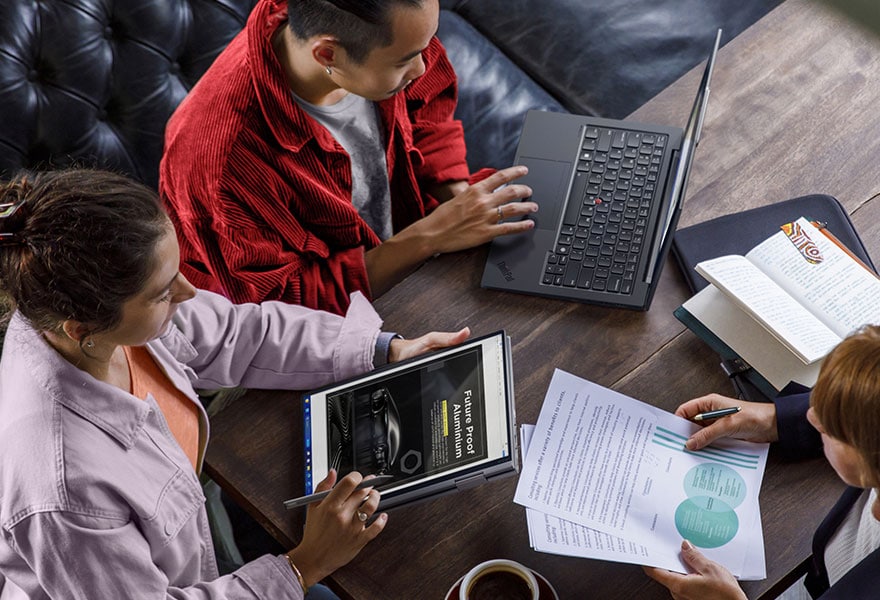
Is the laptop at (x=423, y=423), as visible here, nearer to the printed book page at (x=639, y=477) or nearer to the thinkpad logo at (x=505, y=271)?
the printed book page at (x=639, y=477)

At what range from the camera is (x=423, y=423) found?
124cm

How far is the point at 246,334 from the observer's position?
4.51 ft

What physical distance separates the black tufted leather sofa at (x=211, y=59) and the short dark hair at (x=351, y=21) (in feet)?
1.49

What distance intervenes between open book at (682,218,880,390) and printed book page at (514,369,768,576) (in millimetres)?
133

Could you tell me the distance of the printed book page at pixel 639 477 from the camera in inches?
46.6

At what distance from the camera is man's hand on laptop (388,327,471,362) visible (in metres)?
1.34

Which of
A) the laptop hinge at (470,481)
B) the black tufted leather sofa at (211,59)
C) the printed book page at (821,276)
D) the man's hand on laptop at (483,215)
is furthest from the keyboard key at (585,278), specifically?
the black tufted leather sofa at (211,59)

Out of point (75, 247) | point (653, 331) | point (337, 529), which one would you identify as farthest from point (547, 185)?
point (75, 247)

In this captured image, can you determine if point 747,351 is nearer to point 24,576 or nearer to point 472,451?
point 472,451

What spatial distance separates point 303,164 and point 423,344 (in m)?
0.38

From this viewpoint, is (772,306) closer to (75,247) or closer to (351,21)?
(351,21)

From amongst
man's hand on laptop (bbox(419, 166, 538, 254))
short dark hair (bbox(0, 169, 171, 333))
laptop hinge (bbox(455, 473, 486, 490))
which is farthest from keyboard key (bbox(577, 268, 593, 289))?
short dark hair (bbox(0, 169, 171, 333))

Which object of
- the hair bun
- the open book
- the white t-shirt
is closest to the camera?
the hair bun

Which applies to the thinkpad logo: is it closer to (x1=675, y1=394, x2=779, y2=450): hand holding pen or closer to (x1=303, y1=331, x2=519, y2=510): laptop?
(x1=303, y1=331, x2=519, y2=510): laptop
